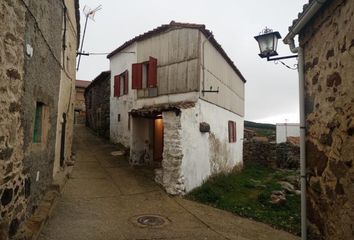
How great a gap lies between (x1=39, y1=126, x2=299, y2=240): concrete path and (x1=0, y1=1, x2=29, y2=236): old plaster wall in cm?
122

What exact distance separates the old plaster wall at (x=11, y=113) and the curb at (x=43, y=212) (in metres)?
0.22

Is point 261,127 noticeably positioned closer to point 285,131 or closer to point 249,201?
point 285,131

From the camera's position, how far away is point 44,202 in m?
6.29

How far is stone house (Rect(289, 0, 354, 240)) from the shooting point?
3.42 m

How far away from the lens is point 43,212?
5.66 meters

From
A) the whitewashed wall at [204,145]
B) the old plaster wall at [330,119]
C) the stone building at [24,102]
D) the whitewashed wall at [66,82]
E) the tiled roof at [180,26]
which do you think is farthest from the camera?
the tiled roof at [180,26]

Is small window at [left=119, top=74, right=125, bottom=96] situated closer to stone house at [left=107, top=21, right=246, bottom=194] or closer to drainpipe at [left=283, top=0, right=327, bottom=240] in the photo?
stone house at [left=107, top=21, right=246, bottom=194]

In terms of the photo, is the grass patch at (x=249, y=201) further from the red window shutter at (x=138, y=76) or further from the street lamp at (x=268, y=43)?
the red window shutter at (x=138, y=76)

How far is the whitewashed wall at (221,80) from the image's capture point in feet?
36.8

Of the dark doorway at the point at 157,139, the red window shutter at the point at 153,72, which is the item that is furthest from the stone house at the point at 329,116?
the dark doorway at the point at 157,139

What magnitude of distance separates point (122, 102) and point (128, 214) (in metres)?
8.90

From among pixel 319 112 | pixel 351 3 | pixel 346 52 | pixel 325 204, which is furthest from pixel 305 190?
pixel 351 3

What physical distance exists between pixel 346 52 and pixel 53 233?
548cm

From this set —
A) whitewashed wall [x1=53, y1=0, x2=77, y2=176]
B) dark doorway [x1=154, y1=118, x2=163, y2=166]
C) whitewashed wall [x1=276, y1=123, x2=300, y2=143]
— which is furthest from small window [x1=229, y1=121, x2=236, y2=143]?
whitewashed wall [x1=276, y1=123, x2=300, y2=143]
